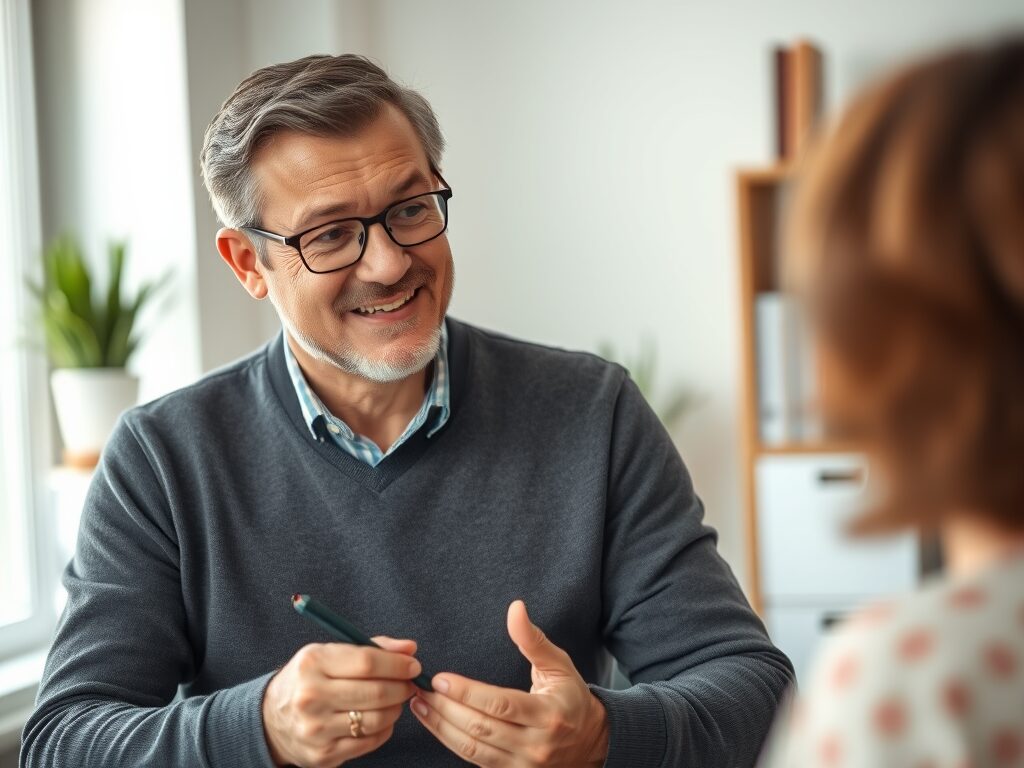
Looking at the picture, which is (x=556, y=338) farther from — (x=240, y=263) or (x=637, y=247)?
(x=240, y=263)

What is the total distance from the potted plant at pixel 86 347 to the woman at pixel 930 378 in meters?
2.06

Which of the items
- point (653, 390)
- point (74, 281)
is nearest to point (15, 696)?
point (74, 281)

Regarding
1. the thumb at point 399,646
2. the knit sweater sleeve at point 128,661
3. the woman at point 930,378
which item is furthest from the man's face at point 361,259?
the woman at point 930,378

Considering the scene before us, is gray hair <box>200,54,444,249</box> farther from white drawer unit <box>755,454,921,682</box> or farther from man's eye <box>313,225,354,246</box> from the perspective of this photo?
white drawer unit <box>755,454,921,682</box>

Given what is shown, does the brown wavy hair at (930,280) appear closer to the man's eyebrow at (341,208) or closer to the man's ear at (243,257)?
the man's eyebrow at (341,208)

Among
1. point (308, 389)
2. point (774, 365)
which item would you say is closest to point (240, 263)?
point (308, 389)

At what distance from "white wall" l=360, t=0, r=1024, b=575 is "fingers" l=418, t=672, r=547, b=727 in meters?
2.25

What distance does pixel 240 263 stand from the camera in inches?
67.6

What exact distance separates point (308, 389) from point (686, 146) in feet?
6.51

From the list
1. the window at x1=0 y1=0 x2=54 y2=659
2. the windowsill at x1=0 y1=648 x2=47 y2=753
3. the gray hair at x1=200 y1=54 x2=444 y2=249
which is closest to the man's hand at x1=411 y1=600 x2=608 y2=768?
the gray hair at x1=200 y1=54 x2=444 y2=249

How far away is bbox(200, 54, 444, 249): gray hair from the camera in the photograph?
1.55 metres

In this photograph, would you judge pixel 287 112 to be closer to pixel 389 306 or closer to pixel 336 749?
pixel 389 306

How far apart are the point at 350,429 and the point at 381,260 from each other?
0.24m

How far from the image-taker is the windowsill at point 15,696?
7.10 ft
